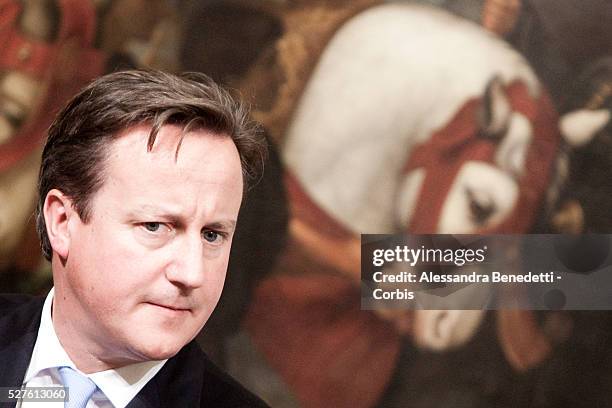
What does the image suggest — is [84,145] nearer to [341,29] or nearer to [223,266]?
[223,266]

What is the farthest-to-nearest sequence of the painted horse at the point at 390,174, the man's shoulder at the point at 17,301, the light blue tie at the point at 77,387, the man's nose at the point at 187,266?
the painted horse at the point at 390,174, the man's shoulder at the point at 17,301, the light blue tie at the point at 77,387, the man's nose at the point at 187,266

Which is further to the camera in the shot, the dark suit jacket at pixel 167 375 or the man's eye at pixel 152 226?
the dark suit jacket at pixel 167 375

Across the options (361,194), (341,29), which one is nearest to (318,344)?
(361,194)

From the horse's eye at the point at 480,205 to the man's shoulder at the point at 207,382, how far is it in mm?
758

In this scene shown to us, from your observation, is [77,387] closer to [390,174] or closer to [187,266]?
[187,266]

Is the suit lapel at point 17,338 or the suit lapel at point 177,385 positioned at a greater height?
the suit lapel at point 17,338

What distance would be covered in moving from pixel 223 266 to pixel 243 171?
0.71 feet

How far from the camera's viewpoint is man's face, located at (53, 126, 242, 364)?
1.32m

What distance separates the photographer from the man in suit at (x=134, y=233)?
1321 millimetres

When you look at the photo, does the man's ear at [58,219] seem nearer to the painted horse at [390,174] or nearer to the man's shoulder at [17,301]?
the man's shoulder at [17,301]

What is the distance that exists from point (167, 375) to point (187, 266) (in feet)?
0.89

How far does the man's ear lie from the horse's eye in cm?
100

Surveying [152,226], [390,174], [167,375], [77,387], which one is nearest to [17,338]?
[77,387]

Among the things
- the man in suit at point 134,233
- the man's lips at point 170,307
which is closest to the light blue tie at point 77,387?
the man in suit at point 134,233
